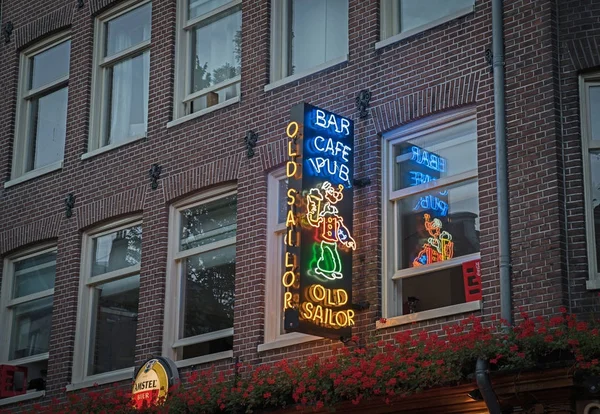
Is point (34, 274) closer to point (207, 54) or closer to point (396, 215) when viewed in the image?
point (207, 54)

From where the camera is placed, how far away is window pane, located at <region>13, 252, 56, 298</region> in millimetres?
20578

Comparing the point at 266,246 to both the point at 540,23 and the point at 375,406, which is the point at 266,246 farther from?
the point at 540,23

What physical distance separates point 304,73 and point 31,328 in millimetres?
6671

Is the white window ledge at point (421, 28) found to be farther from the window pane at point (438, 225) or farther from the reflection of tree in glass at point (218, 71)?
the reflection of tree in glass at point (218, 71)

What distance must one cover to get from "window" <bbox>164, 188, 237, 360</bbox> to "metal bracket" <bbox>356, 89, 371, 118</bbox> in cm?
251

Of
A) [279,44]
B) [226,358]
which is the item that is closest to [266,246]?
[226,358]

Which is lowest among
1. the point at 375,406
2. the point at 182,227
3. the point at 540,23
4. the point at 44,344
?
the point at 375,406

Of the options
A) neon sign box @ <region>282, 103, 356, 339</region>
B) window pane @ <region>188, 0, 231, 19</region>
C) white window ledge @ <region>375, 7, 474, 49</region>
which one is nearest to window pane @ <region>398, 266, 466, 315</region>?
neon sign box @ <region>282, 103, 356, 339</region>

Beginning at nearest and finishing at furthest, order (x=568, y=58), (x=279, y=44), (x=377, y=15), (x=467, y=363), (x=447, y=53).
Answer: (x=467, y=363) < (x=568, y=58) < (x=447, y=53) < (x=377, y=15) < (x=279, y=44)

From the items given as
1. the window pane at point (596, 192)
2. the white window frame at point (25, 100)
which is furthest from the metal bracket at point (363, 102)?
the white window frame at point (25, 100)

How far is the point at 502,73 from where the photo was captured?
1453 cm

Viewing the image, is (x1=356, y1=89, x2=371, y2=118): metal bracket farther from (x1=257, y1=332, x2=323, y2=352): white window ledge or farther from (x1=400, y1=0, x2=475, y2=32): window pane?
(x1=257, y1=332, x2=323, y2=352): white window ledge

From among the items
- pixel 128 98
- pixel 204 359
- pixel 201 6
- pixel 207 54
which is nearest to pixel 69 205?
pixel 128 98

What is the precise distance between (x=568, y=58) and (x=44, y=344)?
997 cm
